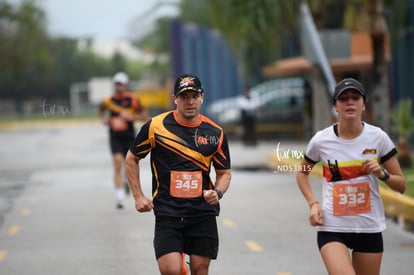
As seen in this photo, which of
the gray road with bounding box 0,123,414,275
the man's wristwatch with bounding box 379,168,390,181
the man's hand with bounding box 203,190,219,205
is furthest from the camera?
the gray road with bounding box 0,123,414,275

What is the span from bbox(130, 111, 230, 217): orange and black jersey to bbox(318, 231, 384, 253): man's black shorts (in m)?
0.94

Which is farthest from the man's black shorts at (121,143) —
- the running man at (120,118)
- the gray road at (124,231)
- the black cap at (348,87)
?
the black cap at (348,87)

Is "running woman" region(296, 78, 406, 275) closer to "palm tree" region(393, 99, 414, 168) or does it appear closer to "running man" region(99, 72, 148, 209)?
"running man" region(99, 72, 148, 209)

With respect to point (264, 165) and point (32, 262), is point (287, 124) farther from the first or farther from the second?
point (32, 262)

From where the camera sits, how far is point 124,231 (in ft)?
41.0

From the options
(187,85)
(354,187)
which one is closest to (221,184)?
(187,85)

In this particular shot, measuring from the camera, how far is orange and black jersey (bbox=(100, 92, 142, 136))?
48.9ft

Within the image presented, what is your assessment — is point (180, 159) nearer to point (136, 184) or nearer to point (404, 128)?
point (136, 184)

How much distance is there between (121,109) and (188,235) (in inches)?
327

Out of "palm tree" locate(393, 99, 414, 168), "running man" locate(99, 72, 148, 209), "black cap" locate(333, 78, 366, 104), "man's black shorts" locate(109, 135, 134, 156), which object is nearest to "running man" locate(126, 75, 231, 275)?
"black cap" locate(333, 78, 366, 104)

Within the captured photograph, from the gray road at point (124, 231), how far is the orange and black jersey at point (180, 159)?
2.86 m

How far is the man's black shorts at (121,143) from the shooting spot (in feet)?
49.3

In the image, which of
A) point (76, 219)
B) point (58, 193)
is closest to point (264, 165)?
point (58, 193)

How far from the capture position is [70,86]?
3563 inches
